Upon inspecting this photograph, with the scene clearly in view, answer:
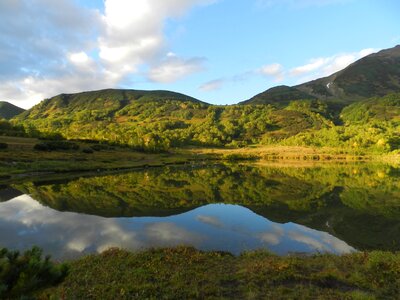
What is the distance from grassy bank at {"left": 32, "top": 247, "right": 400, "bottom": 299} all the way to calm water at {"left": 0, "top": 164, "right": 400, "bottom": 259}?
219 inches

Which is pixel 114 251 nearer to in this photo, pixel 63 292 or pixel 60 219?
pixel 63 292

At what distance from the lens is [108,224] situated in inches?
1378

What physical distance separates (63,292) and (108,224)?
2102 cm

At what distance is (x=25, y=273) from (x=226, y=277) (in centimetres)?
1110

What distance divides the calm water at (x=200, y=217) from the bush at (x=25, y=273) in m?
16.7

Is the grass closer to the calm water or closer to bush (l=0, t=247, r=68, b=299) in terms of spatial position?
the calm water

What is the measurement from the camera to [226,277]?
1677cm

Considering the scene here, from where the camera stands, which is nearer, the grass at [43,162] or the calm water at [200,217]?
the calm water at [200,217]

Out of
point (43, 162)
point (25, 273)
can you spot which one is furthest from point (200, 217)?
point (43, 162)

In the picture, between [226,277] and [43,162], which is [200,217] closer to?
[226,277]

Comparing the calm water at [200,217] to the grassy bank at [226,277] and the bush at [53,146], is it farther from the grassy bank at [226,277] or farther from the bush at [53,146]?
the bush at [53,146]

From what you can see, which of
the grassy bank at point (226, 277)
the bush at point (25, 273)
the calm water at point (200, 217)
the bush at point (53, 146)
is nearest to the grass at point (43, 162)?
the bush at point (53, 146)

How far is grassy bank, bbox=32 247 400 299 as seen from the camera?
47.5 feet

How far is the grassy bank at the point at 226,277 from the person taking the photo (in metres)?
14.5
